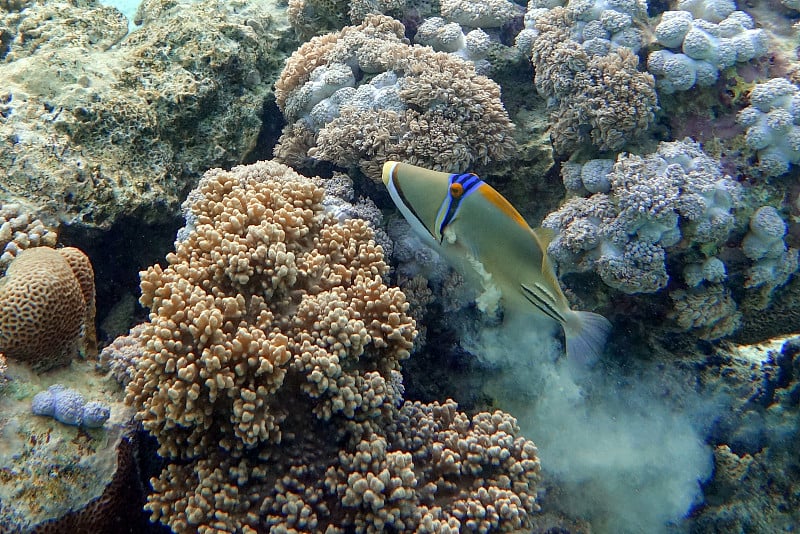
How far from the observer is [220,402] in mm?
2285

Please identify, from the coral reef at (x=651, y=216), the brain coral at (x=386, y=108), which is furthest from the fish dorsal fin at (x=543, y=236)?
the brain coral at (x=386, y=108)

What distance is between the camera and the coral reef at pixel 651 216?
297cm

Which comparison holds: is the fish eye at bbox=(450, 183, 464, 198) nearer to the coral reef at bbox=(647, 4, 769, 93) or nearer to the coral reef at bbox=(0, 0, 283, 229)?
the coral reef at bbox=(647, 4, 769, 93)

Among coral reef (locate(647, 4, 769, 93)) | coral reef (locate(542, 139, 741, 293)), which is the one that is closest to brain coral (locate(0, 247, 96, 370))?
coral reef (locate(542, 139, 741, 293))

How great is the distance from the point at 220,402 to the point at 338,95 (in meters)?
2.37

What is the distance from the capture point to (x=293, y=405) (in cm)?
243

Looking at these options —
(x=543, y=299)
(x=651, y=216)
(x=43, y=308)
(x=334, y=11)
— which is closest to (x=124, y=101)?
(x=43, y=308)

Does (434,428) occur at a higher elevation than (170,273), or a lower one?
lower

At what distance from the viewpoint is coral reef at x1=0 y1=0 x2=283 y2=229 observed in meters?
3.15

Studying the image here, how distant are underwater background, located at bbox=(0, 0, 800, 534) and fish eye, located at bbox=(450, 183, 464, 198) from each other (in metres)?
0.19

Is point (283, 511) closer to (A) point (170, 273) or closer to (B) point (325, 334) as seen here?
(B) point (325, 334)

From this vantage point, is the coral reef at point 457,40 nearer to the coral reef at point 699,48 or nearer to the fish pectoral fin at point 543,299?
the coral reef at point 699,48

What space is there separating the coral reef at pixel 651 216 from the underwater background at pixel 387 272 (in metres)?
0.02

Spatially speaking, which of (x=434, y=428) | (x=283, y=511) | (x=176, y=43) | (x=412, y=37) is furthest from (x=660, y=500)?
(x=176, y=43)
